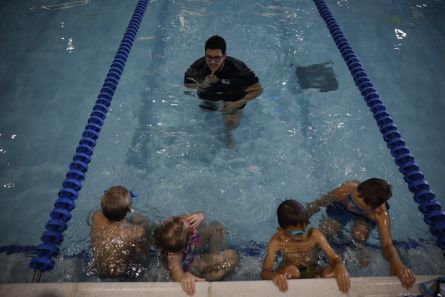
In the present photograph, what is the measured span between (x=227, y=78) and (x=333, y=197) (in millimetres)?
1747

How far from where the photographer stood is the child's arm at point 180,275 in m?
2.06

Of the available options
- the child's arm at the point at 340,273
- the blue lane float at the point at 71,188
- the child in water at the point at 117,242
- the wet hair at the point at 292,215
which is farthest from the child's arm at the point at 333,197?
the blue lane float at the point at 71,188

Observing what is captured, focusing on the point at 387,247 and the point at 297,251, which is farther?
the point at 387,247

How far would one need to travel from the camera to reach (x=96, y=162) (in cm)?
396

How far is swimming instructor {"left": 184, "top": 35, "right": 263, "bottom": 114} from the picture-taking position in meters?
3.55

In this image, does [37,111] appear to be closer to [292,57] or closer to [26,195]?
[26,195]

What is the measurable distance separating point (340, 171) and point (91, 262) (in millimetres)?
2970

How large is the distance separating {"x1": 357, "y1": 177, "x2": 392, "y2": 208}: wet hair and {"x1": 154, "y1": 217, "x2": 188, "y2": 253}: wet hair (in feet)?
5.16

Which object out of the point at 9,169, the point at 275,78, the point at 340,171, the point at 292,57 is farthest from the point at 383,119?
the point at 9,169

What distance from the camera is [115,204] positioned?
248 centimetres

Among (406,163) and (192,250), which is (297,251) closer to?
(192,250)

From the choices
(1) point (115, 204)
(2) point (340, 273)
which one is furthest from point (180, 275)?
(2) point (340, 273)

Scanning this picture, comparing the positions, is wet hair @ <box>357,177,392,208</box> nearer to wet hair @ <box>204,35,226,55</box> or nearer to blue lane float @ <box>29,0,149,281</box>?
wet hair @ <box>204,35,226,55</box>

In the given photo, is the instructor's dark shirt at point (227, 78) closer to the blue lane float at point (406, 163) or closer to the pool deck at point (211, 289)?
the blue lane float at point (406, 163)
